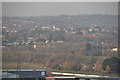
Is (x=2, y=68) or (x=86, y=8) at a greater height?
(x=86, y=8)

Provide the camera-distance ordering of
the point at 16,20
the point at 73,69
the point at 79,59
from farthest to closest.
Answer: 1. the point at 16,20
2. the point at 79,59
3. the point at 73,69

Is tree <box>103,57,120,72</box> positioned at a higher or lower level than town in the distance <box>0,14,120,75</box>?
lower

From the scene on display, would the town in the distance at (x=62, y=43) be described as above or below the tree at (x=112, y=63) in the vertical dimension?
above

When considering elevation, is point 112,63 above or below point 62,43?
below

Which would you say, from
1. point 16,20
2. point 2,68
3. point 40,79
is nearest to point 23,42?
point 16,20

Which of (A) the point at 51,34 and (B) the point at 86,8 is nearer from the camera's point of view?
(A) the point at 51,34

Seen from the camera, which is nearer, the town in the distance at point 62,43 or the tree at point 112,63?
the tree at point 112,63

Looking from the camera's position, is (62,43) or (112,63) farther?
(62,43)

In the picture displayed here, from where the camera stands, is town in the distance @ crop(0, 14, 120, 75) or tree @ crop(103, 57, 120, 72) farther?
town in the distance @ crop(0, 14, 120, 75)

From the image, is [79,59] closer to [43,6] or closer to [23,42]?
[23,42]

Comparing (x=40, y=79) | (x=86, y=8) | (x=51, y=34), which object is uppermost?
(x=86, y=8)

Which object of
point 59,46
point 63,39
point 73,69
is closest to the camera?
point 73,69
